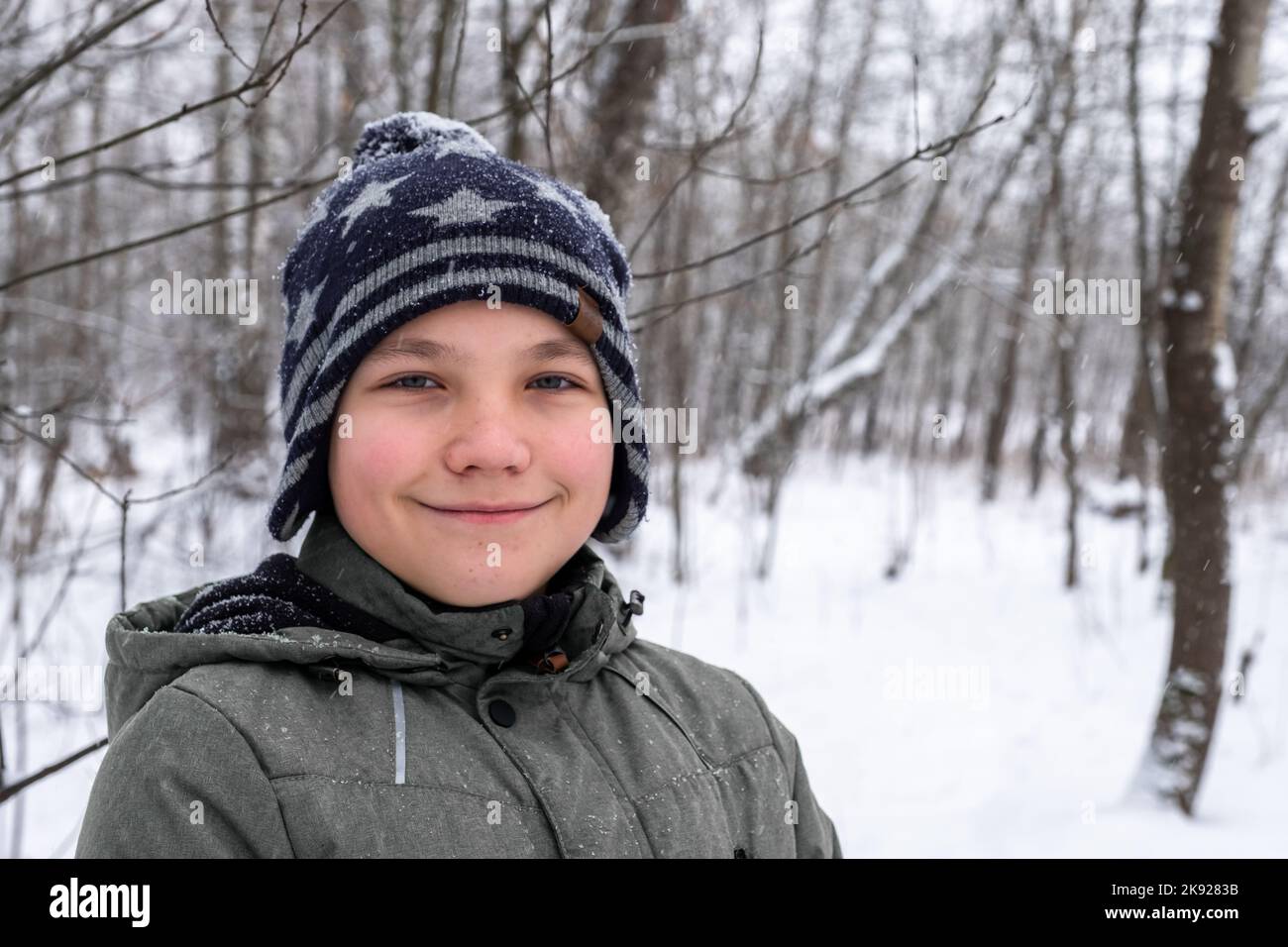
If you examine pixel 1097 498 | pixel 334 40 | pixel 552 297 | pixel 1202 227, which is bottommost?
pixel 1097 498

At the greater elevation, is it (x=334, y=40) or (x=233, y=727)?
(x=334, y=40)

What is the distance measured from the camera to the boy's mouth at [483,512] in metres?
1.11

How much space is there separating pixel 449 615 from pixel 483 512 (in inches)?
5.1

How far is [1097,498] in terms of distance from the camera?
37.3ft

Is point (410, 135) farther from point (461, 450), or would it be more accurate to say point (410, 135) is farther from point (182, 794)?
point (182, 794)

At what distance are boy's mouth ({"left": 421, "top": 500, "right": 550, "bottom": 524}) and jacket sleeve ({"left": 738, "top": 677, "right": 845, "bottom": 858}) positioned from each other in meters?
0.48

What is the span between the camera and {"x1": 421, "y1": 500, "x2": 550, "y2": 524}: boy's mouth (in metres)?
1.11

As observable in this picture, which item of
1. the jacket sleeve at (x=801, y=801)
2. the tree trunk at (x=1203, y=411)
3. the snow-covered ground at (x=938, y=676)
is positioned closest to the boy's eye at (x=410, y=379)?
the jacket sleeve at (x=801, y=801)

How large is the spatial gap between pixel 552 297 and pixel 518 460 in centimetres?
23

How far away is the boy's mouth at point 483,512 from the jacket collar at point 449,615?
0.35 feet

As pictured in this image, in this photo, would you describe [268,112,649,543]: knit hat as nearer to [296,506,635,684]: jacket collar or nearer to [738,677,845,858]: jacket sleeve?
[296,506,635,684]: jacket collar

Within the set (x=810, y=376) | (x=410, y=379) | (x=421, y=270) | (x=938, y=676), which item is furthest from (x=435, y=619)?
(x=810, y=376)
